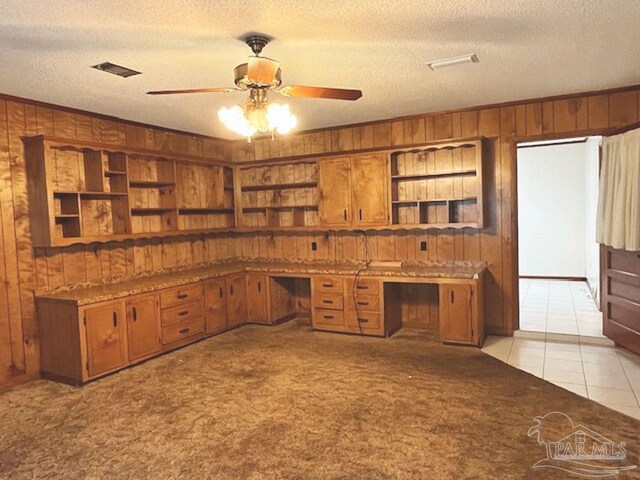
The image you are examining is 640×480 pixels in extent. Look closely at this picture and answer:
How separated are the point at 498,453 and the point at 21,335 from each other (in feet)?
13.1

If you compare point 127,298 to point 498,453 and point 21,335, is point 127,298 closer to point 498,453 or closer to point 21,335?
point 21,335

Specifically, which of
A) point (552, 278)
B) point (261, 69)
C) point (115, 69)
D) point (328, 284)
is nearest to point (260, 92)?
point (261, 69)

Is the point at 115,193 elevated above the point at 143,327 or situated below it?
above

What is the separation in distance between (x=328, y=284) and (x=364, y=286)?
1.48 feet

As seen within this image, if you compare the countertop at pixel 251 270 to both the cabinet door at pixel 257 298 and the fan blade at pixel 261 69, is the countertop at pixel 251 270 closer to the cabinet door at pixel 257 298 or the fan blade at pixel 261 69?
the cabinet door at pixel 257 298

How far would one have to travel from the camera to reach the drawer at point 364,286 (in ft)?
16.1

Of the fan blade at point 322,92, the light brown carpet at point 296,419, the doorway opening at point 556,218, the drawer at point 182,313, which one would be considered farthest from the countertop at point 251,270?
the doorway opening at point 556,218

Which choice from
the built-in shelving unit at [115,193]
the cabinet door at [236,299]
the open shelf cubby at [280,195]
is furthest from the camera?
the open shelf cubby at [280,195]

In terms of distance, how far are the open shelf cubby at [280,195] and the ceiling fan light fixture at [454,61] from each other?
2537mm

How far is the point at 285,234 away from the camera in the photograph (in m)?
Result: 6.15

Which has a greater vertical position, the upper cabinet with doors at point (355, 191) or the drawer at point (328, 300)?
the upper cabinet with doors at point (355, 191)

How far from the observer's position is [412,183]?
5.23 m

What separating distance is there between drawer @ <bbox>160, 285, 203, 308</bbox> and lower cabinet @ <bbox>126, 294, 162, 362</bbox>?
0.35 ft

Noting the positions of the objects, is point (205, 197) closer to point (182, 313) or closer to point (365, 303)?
point (182, 313)
